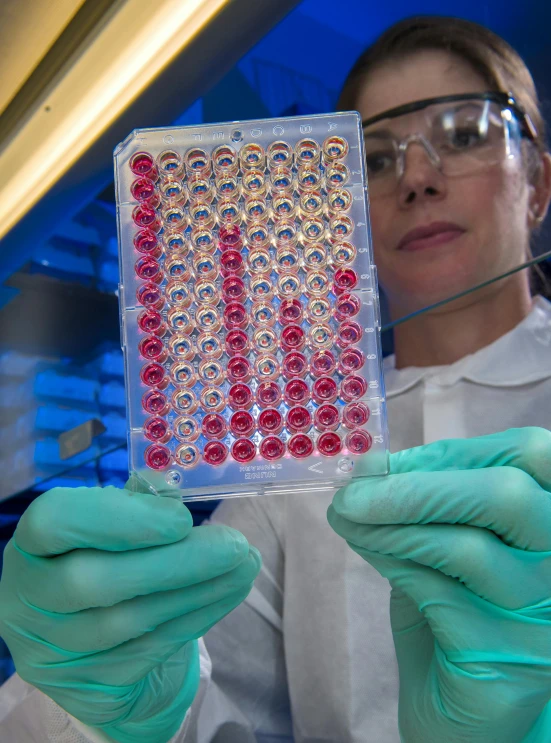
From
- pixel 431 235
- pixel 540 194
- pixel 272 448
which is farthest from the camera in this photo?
pixel 431 235

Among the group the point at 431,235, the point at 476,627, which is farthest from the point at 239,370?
the point at 431,235

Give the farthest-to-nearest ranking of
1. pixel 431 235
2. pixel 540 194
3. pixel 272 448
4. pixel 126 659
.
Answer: pixel 431 235
pixel 540 194
pixel 126 659
pixel 272 448

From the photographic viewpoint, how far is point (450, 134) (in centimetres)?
113

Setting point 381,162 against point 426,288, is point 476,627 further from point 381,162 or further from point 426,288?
point 381,162

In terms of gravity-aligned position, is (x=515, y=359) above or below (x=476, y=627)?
above

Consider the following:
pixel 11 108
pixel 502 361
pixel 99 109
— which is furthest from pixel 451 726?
pixel 11 108

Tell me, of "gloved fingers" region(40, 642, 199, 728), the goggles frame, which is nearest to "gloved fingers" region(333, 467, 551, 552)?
"gloved fingers" region(40, 642, 199, 728)

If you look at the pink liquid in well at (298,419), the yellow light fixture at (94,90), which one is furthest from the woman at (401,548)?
the yellow light fixture at (94,90)

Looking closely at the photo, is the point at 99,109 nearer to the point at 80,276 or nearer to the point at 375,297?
the point at 80,276

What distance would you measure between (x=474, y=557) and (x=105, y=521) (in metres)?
0.42

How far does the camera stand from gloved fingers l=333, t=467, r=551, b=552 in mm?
737

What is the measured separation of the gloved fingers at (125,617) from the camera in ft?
2.60

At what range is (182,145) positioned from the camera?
2.51 ft

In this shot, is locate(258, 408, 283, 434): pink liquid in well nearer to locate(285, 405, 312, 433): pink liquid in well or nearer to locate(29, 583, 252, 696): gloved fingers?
locate(285, 405, 312, 433): pink liquid in well
